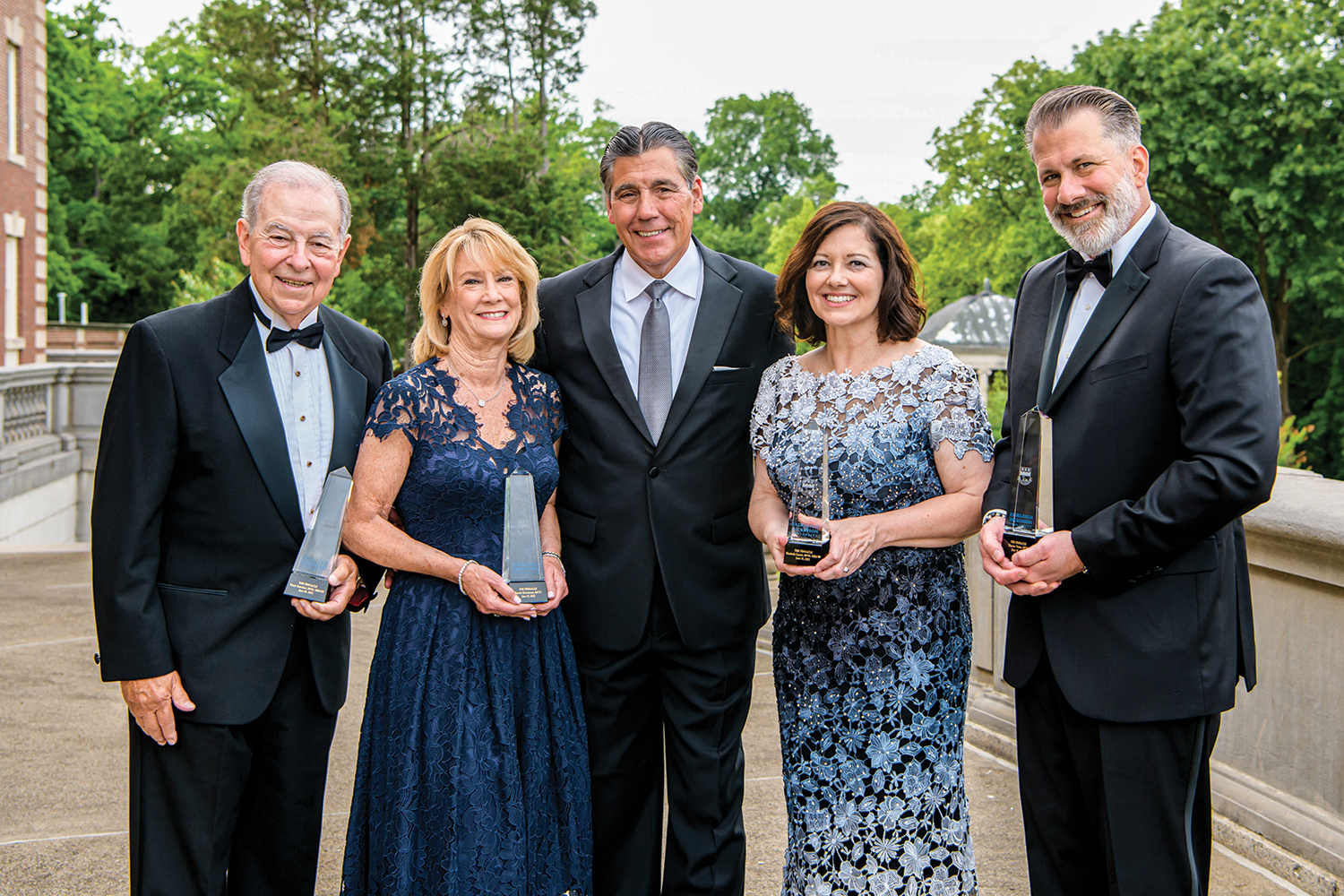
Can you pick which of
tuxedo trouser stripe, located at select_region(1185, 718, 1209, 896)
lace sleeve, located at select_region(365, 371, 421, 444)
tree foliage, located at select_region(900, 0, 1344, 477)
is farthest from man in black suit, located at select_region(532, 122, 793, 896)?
tree foliage, located at select_region(900, 0, 1344, 477)

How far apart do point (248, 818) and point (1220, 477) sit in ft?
8.50

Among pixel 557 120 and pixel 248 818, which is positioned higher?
pixel 557 120

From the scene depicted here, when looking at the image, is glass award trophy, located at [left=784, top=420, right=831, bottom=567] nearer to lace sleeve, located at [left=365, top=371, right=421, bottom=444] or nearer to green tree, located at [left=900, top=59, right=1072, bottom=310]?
lace sleeve, located at [left=365, top=371, right=421, bottom=444]

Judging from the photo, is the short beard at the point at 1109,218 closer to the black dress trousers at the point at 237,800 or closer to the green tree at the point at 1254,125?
the black dress trousers at the point at 237,800

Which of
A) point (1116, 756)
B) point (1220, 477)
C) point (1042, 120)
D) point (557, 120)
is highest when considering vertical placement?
point (557, 120)

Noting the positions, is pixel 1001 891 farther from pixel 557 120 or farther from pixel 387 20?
pixel 557 120

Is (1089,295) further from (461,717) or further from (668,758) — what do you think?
(461,717)

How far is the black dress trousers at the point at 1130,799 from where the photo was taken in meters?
2.56

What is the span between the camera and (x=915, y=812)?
300 centimetres

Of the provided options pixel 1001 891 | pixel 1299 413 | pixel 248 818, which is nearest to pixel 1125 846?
pixel 1001 891

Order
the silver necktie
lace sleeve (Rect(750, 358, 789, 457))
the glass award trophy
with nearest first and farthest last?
the glass award trophy → lace sleeve (Rect(750, 358, 789, 457)) → the silver necktie

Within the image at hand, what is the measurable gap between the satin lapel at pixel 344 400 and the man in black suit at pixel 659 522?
0.61m

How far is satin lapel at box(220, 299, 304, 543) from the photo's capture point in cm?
282

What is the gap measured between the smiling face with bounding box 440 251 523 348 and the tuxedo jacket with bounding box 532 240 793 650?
31 cm
